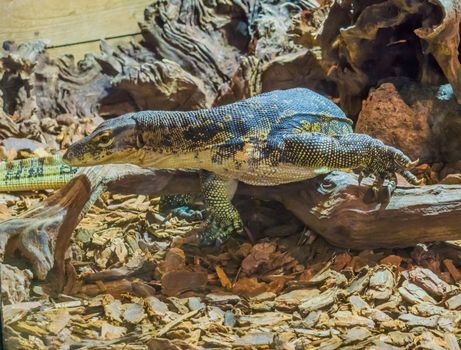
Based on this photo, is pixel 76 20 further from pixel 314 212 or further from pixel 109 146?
pixel 314 212

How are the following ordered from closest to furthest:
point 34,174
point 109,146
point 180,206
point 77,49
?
point 109,146 < point 180,206 < point 34,174 < point 77,49

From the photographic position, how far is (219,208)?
2.85 meters

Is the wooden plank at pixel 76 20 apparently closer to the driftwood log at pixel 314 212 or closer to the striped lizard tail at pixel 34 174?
the striped lizard tail at pixel 34 174

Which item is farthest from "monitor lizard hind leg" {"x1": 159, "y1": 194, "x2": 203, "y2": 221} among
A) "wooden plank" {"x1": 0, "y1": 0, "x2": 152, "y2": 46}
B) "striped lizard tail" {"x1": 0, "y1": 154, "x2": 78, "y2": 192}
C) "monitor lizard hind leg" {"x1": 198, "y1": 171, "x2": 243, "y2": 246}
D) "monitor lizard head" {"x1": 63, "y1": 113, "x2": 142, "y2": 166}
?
"wooden plank" {"x1": 0, "y1": 0, "x2": 152, "y2": 46}

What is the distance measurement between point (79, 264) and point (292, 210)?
3.22 feet

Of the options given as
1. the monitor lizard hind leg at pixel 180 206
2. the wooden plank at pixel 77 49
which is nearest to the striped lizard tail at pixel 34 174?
the monitor lizard hind leg at pixel 180 206

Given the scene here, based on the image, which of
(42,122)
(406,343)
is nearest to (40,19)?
(42,122)

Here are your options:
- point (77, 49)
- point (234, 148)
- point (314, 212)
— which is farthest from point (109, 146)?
point (77, 49)

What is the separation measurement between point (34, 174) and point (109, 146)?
113 centimetres

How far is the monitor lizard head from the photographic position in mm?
2604

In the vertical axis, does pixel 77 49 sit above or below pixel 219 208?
above

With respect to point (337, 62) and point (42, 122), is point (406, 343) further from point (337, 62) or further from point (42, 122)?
point (42, 122)

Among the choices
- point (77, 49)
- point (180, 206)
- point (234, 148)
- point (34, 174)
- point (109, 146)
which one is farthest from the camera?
point (77, 49)

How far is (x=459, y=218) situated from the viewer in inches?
95.6
